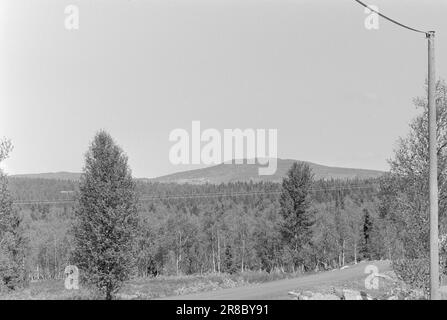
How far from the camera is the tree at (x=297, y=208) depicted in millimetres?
64250

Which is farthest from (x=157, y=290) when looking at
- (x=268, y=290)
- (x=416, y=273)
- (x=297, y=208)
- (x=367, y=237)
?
(x=367, y=237)

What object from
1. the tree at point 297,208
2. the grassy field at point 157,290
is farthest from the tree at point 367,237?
the grassy field at point 157,290

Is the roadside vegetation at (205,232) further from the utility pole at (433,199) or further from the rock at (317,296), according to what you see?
the utility pole at (433,199)

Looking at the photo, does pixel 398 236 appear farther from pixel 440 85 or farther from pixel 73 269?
pixel 73 269

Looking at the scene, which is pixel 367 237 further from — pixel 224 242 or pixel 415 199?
pixel 415 199

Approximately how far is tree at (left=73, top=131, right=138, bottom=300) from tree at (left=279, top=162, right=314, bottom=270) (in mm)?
30642

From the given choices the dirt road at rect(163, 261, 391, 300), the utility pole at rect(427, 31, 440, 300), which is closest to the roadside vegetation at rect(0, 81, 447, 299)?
the dirt road at rect(163, 261, 391, 300)

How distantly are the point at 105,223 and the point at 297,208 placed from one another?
33.2 m

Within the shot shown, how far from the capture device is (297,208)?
64688 mm

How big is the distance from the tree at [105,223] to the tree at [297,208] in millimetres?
30642

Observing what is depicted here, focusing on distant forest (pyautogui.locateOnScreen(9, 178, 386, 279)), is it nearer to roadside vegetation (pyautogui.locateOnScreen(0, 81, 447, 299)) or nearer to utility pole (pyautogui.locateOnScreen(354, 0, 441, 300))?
roadside vegetation (pyautogui.locateOnScreen(0, 81, 447, 299))

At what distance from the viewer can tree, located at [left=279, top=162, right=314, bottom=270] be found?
211 ft

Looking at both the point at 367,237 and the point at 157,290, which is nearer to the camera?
the point at 157,290
